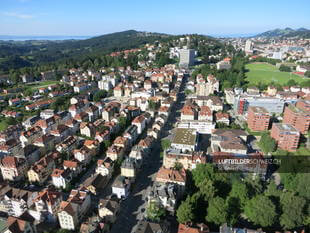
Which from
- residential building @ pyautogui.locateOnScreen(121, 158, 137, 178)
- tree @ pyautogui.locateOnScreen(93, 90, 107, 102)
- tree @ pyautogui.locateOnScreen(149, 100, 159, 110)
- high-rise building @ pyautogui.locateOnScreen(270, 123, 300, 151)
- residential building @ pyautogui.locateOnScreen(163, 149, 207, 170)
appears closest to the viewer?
residential building @ pyautogui.locateOnScreen(121, 158, 137, 178)

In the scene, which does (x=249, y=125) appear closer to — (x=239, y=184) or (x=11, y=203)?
(x=239, y=184)

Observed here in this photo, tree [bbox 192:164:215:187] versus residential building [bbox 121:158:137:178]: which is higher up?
tree [bbox 192:164:215:187]

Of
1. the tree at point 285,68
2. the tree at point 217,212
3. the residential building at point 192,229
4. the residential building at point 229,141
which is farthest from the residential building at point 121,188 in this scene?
the tree at point 285,68

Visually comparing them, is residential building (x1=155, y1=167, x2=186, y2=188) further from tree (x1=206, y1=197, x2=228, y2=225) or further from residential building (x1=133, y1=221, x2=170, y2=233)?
residential building (x1=133, y1=221, x2=170, y2=233)

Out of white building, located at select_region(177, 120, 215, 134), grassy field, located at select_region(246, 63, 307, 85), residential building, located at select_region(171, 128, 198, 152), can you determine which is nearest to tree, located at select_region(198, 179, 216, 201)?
residential building, located at select_region(171, 128, 198, 152)

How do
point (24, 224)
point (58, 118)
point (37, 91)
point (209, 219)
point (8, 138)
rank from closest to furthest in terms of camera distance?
point (24, 224) → point (209, 219) → point (8, 138) → point (58, 118) → point (37, 91)

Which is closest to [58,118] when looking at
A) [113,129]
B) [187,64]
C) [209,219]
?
[113,129]
